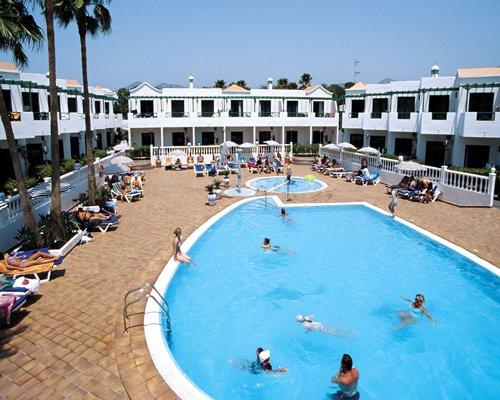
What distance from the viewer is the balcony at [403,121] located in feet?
107

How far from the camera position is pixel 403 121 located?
33.7 m

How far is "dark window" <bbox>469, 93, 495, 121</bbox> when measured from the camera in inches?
1067

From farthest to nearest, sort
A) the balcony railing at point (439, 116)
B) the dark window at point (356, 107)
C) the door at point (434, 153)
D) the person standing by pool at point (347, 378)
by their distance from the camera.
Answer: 1. the dark window at point (356, 107)
2. the door at point (434, 153)
3. the balcony railing at point (439, 116)
4. the person standing by pool at point (347, 378)

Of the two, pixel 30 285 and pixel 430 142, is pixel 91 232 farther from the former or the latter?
pixel 430 142

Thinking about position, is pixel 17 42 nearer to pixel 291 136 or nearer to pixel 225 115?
pixel 225 115

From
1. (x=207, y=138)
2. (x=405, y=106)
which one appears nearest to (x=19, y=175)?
(x=405, y=106)

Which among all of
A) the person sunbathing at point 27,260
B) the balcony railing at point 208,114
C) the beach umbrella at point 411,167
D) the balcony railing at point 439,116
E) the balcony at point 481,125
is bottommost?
the person sunbathing at point 27,260

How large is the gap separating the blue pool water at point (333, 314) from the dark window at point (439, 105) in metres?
Result: 18.1

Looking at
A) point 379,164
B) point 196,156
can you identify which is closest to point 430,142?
point 379,164

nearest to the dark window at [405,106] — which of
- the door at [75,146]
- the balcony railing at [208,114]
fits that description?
the balcony railing at [208,114]

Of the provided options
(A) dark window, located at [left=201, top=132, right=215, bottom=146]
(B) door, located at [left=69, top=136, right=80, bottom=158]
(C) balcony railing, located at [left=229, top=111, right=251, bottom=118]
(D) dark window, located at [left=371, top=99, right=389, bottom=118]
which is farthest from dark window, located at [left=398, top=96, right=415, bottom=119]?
(B) door, located at [left=69, top=136, right=80, bottom=158]

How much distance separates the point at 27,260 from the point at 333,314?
332 inches

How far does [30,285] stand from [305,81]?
7261 centimetres

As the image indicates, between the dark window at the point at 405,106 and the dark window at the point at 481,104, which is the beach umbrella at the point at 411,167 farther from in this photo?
the dark window at the point at 405,106
